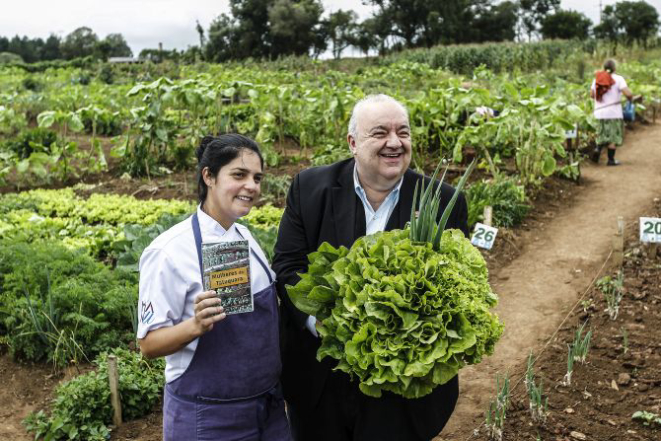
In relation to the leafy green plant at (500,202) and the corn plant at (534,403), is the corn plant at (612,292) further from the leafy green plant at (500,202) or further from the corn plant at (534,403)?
the corn plant at (534,403)

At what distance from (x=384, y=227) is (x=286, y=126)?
822cm

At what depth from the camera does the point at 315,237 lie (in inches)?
109

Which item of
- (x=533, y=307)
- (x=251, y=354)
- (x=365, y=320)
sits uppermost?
(x=365, y=320)

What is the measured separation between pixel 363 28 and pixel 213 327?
4542 cm

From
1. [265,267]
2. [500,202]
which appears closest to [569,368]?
[265,267]

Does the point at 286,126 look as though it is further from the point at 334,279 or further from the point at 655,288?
the point at 334,279

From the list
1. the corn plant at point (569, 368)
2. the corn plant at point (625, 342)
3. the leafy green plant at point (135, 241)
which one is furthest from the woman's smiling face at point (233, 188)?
the corn plant at point (625, 342)

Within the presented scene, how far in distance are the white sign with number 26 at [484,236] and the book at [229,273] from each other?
3.58 metres

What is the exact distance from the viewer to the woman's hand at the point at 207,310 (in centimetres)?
208

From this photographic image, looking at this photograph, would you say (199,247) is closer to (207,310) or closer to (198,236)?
(198,236)

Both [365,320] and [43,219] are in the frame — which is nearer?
[365,320]

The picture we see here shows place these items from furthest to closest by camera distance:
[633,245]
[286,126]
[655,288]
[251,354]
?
[286,126] < [633,245] < [655,288] < [251,354]

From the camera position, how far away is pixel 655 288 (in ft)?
17.5

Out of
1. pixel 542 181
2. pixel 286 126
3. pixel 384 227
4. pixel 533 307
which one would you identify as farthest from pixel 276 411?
pixel 286 126
